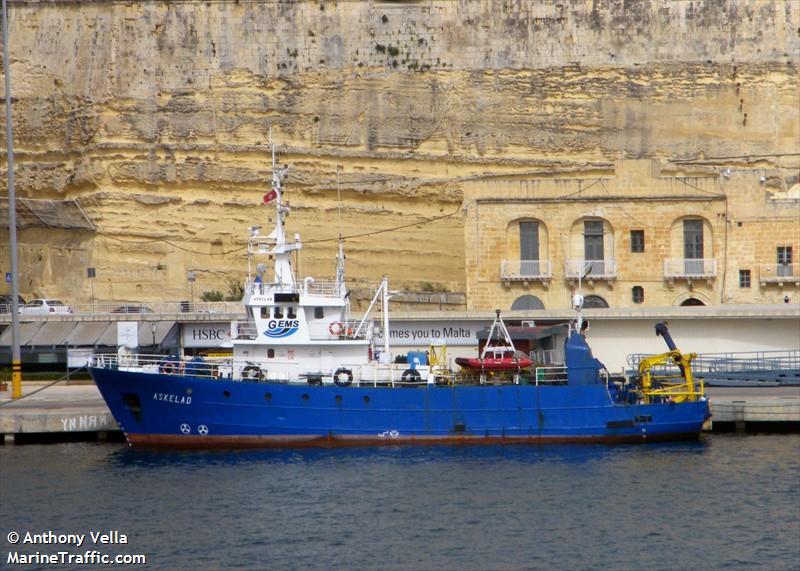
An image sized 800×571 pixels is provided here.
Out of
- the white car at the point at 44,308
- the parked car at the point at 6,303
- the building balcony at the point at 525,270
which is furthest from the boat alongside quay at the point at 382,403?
the parked car at the point at 6,303

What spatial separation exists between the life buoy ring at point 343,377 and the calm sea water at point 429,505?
1.97m

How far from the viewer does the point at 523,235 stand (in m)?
53.4

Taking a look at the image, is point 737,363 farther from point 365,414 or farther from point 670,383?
point 365,414

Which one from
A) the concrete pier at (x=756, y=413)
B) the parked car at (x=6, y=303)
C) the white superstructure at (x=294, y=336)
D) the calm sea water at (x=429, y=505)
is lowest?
the calm sea water at (x=429, y=505)

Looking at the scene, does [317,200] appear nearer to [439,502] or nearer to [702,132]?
[702,132]

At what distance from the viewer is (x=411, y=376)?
3903cm

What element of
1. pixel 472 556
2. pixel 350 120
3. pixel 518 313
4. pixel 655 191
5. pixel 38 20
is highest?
pixel 38 20

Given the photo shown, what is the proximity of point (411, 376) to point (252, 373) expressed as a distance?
396 centimetres

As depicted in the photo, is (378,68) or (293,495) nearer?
(293,495)

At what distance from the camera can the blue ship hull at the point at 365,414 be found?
38.3 m

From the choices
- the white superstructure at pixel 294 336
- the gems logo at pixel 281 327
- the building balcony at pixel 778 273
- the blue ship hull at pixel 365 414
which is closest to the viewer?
the blue ship hull at pixel 365 414

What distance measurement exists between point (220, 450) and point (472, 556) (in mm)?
12333

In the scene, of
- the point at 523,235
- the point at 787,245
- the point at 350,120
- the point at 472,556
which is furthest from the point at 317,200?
the point at 472,556

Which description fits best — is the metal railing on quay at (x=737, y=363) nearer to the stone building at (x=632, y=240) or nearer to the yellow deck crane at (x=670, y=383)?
the yellow deck crane at (x=670, y=383)
